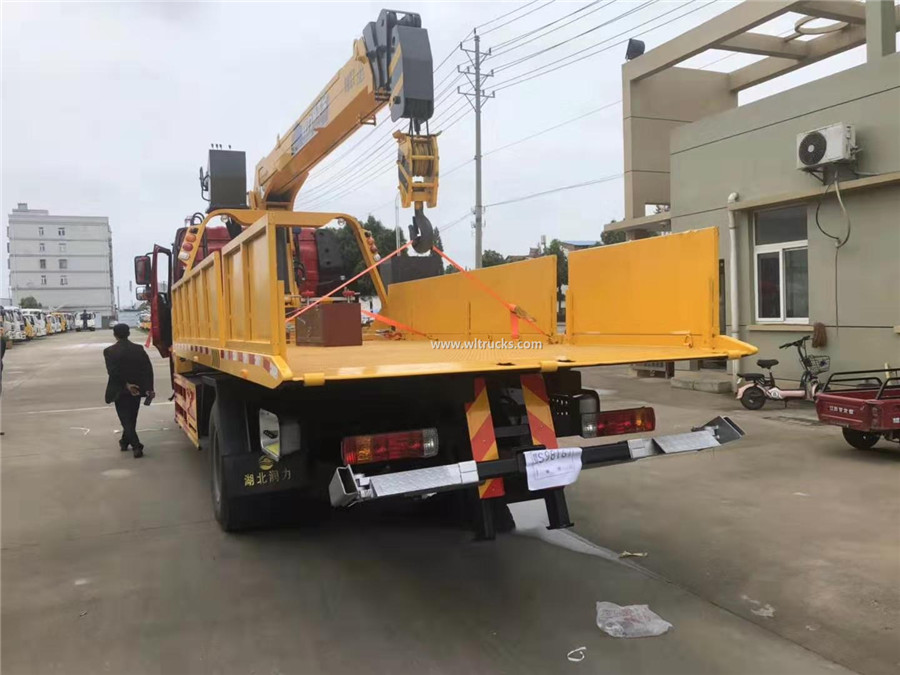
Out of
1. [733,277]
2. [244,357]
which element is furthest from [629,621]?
[733,277]

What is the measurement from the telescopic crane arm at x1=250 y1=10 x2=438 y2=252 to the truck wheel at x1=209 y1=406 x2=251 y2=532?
2.36m

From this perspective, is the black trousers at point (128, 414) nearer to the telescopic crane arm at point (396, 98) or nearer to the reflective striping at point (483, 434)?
the telescopic crane arm at point (396, 98)

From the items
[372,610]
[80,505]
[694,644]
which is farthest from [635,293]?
[80,505]

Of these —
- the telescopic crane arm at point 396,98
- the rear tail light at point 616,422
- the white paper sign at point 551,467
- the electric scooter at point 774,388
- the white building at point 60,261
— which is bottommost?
the electric scooter at point 774,388

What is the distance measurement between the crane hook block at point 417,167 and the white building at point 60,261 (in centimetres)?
9232

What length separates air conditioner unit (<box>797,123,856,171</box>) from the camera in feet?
31.6

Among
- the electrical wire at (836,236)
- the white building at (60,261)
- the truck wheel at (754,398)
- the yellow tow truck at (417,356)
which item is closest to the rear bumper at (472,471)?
the yellow tow truck at (417,356)

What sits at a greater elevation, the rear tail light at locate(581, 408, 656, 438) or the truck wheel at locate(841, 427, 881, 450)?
the rear tail light at locate(581, 408, 656, 438)

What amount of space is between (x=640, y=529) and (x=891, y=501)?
2.21 metres

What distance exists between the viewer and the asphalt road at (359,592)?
126 inches

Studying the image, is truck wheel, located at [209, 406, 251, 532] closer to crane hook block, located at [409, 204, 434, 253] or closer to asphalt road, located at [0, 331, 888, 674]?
asphalt road, located at [0, 331, 888, 674]

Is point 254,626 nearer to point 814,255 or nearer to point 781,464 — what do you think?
point 781,464

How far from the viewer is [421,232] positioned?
602cm

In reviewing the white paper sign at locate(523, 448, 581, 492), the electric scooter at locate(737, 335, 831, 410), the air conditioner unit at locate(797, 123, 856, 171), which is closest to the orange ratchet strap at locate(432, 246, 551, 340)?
the white paper sign at locate(523, 448, 581, 492)
